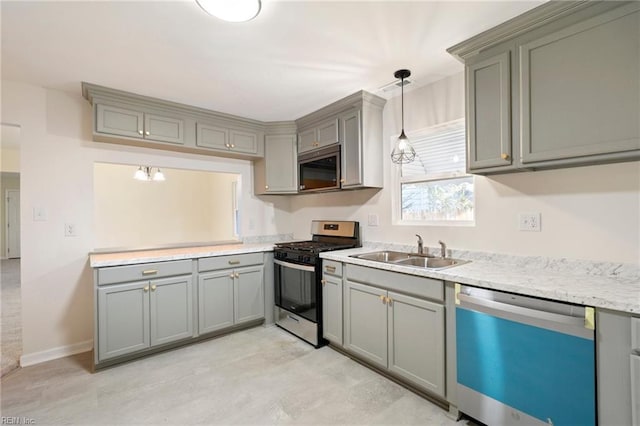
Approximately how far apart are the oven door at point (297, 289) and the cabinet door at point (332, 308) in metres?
0.10

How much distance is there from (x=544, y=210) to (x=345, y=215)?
1.88 meters

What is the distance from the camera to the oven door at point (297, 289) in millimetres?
2854

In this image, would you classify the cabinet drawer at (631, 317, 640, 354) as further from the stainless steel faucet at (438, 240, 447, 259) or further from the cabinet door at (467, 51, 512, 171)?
the stainless steel faucet at (438, 240, 447, 259)

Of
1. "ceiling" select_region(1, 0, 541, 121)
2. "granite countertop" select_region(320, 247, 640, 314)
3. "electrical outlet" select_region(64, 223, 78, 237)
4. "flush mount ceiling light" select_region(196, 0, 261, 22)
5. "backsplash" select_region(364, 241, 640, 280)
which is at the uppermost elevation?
"ceiling" select_region(1, 0, 541, 121)

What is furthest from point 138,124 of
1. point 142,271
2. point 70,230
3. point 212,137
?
point 142,271

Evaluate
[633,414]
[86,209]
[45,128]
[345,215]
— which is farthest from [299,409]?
[45,128]

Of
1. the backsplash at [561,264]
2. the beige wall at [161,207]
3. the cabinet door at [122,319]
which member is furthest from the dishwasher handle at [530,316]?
the beige wall at [161,207]

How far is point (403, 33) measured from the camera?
1880 mm

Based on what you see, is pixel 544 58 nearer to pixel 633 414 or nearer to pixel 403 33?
pixel 403 33

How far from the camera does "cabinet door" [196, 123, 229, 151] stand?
3188 millimetres

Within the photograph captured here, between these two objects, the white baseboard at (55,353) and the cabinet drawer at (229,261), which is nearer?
the white baseboard at (55,353)

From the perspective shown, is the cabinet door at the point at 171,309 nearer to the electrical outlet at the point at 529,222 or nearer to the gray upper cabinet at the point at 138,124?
the gray upper cabinet at the point at 138,124

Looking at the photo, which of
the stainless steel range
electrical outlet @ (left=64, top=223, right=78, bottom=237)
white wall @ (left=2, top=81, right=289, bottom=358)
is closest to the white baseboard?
white wall @ (left=2, top=81, right=289, bottom=358)

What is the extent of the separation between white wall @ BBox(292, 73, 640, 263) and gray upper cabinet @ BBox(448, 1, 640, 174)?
195 millimetres
